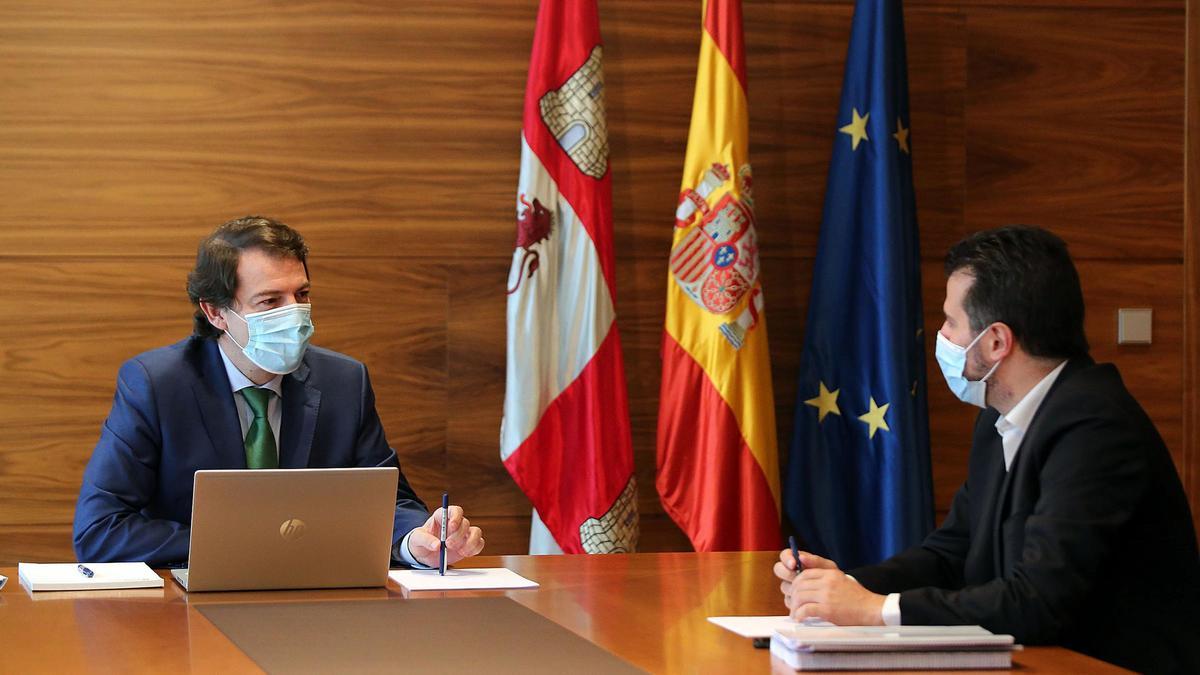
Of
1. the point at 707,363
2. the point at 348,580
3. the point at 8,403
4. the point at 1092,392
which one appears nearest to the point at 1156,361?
the point at 707,363

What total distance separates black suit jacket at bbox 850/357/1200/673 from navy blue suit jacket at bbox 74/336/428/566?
1327 millimetres

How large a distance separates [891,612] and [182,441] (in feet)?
5.69

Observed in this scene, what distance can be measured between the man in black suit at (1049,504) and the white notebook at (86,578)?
1198mm

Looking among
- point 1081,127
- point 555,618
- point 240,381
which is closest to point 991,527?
point 555,618

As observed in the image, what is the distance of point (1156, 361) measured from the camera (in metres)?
5.03

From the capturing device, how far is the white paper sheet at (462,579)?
2.64 metres

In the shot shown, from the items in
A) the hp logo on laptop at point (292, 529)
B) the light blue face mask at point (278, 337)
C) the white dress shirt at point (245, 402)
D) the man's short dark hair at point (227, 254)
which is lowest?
the hp logo on laptop at point (292, 529)

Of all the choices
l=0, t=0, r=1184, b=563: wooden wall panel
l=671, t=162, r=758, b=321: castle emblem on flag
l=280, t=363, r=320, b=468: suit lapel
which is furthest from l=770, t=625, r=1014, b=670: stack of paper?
l=0, t=0, r=1184, b=563: wooden wall panel

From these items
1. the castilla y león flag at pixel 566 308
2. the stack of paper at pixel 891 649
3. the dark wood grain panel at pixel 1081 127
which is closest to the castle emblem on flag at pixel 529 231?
the castilla y león flag at pixel 566 308

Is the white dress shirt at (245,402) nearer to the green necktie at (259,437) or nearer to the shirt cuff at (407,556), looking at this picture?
the green necktie at (259,437)

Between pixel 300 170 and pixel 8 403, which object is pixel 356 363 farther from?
pixel 8 403

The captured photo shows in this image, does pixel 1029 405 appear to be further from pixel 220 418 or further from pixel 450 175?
pixel 450 175

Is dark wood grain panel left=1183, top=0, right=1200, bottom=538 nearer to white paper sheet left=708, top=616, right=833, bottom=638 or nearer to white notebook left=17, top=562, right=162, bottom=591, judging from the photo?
white paper sheet left=708, top=616, right=833, bottom=638

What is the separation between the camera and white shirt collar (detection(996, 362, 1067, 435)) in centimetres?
251
